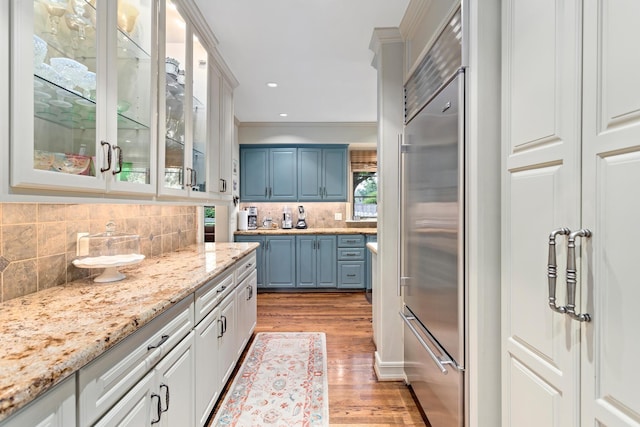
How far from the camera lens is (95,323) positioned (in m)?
0.96

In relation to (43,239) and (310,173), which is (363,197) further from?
(43,239)

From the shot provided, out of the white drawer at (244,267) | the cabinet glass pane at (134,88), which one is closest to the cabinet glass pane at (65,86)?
the cabinet glass pane at (134,88)

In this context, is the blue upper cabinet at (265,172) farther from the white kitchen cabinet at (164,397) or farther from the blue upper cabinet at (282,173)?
the white kitchen cabinet at (164,397)

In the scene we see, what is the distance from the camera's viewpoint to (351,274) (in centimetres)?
479

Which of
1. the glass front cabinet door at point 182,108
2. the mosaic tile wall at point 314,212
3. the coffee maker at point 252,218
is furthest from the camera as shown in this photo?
the mosaic tile wall at point 314,212

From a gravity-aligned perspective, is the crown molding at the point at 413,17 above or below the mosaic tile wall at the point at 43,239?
above

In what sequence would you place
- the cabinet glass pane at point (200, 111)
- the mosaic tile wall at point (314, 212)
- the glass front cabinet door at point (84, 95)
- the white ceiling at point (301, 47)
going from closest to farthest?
the glass front cabinet door at point (84, 95) → the white ceiling at point (301, 47) → the cabinet glass pane at point (200, 111) → the mosaic tile wall at point (314, 212)

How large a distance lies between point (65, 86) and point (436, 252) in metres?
1.75

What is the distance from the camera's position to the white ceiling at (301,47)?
205 centimetres

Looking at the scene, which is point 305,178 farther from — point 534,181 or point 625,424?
point 625,424

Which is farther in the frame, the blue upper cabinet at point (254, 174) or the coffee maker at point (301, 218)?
the coffee maker at point (301, 218)

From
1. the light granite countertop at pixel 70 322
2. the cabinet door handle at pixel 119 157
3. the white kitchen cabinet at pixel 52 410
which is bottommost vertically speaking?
the white kitchen cabinet at pixel 52 410

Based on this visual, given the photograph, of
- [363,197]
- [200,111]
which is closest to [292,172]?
[363,197]

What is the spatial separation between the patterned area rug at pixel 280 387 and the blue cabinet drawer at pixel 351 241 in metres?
1.96
